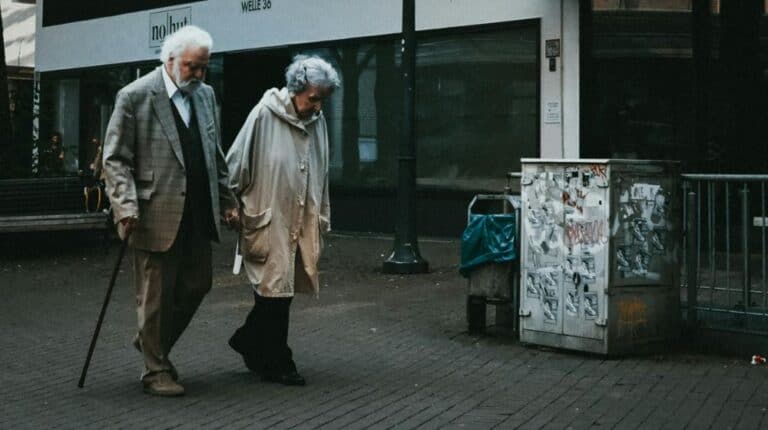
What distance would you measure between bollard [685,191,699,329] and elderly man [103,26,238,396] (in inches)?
126

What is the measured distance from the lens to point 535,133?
14.9 m

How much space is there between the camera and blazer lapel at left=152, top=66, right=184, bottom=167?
5.93 meters

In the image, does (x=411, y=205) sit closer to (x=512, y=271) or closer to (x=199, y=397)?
(x=512, y=271)

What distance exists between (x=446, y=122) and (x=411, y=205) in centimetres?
453

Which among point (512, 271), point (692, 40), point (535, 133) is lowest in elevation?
point (512, 271)

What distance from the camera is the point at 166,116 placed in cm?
594

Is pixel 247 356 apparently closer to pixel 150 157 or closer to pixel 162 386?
pixel 162 386

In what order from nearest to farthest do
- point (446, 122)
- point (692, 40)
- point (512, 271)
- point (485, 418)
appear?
point (485, 418)
point (512, 271)
point (692, 40)
point (446, 122)

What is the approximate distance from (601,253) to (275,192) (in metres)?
2.21

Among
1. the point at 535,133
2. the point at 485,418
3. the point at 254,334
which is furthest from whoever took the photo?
the point at 535,133

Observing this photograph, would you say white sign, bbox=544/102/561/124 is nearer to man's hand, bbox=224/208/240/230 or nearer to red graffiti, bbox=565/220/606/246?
red graffiti, bbox=565/220/606/246

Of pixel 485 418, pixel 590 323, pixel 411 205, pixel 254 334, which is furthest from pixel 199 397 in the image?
pixel 411 205

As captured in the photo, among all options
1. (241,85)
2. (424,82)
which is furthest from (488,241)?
(241,85)

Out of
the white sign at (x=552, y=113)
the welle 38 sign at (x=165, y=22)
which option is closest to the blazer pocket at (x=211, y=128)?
the white sign at (x=552, y=113)
